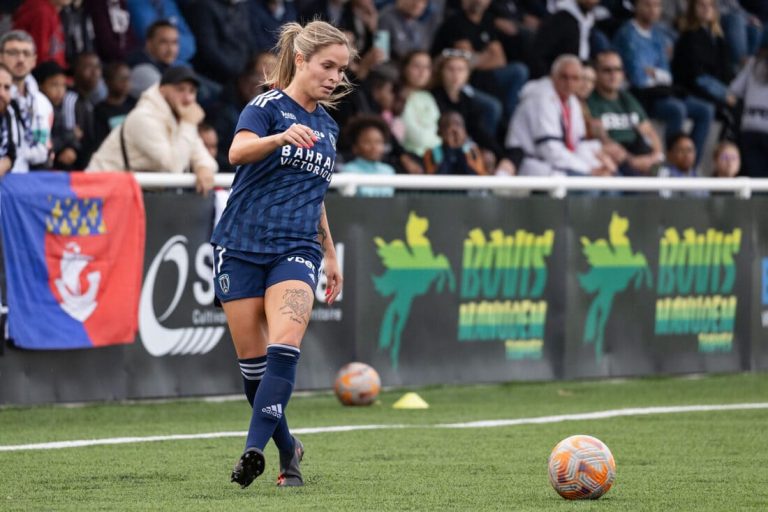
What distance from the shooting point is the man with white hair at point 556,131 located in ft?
52.9

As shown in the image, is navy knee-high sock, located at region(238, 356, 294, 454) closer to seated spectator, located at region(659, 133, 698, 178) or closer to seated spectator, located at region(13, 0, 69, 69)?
seated spectator, located at region(13, 0, 69, 69)

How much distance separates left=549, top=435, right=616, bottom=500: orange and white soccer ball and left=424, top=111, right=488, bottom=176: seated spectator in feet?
28.8

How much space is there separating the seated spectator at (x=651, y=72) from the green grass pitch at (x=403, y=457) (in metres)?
6.02

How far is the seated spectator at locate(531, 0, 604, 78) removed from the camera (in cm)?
1794

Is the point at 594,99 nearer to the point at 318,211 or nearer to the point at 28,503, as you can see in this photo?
the point at 318,211

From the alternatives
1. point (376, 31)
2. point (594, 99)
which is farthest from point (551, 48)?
point (376, 31)

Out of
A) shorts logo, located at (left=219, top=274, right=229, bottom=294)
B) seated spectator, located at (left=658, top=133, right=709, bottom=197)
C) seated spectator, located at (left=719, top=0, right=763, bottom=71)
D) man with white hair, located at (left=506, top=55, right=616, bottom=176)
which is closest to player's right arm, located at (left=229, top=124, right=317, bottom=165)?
shorts logo, located at (left=219, top=274, right=229, bottom=294)

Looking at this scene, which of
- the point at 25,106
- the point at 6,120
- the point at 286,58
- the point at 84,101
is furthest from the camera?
the point at 84,101

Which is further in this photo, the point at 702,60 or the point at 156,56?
the point at 702,60

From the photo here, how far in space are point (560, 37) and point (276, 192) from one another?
433 inches

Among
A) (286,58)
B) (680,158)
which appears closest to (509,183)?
(680,158)

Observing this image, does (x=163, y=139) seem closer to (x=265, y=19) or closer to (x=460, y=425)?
(x=460, y=425)

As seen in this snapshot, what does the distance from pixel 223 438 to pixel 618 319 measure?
5.60m

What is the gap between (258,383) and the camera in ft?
25.7
